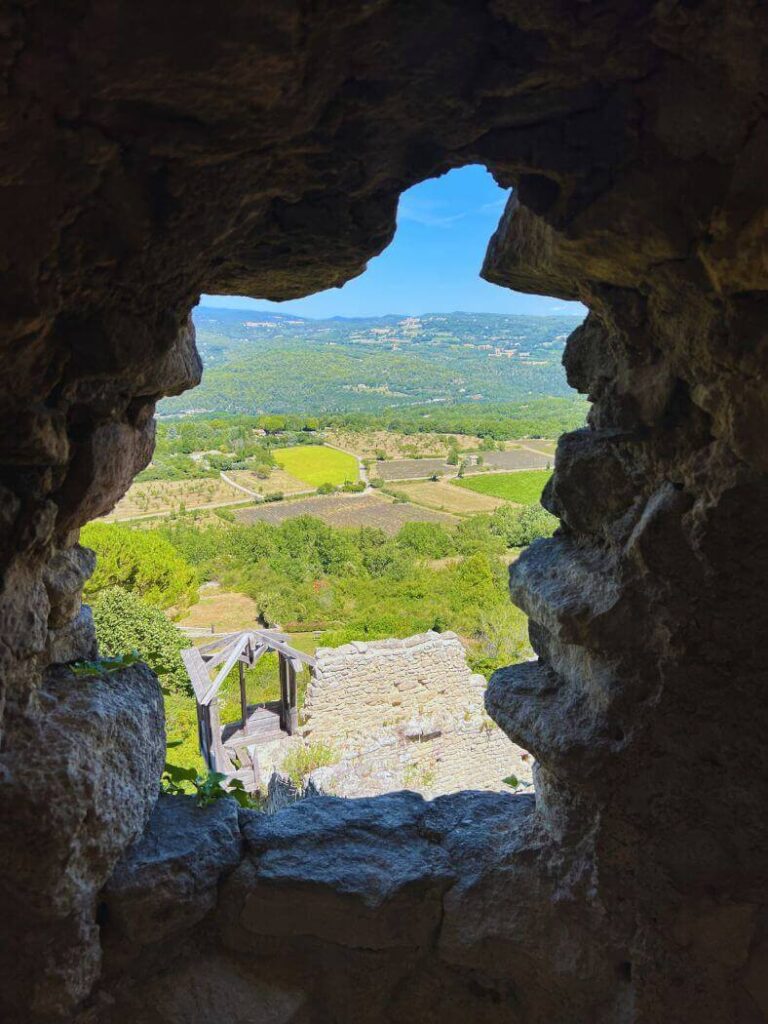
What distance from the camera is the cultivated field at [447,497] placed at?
28.6 meters

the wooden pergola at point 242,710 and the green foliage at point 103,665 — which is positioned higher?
the green foliage at point 103,665

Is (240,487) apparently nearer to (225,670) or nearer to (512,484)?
(512,484)

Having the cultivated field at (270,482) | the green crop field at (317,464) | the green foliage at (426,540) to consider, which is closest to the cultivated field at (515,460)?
the green crop field at (317,464)

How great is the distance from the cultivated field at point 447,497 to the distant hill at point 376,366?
10249mm

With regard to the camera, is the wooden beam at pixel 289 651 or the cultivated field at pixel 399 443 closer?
the wooden beam at pixel 289 651

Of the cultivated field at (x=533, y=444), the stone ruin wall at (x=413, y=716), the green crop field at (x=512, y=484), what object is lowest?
the stone ruin wall at (x=413, y=716)

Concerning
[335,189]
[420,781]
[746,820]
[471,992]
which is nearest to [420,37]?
→ [335,189]

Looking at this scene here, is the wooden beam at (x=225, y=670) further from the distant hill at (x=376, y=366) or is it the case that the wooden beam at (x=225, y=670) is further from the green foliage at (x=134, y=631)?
the distant hill at (x=376, y=366)

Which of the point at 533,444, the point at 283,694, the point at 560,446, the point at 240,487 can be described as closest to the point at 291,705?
the point at 283,694

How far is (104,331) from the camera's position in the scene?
1.52 meters

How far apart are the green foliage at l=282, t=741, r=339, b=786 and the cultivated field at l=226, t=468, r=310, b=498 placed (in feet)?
77.9

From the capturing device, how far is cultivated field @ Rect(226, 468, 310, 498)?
1255 inches

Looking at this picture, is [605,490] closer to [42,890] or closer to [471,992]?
[471,992]

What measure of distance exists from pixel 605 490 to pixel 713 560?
15.2 inches
